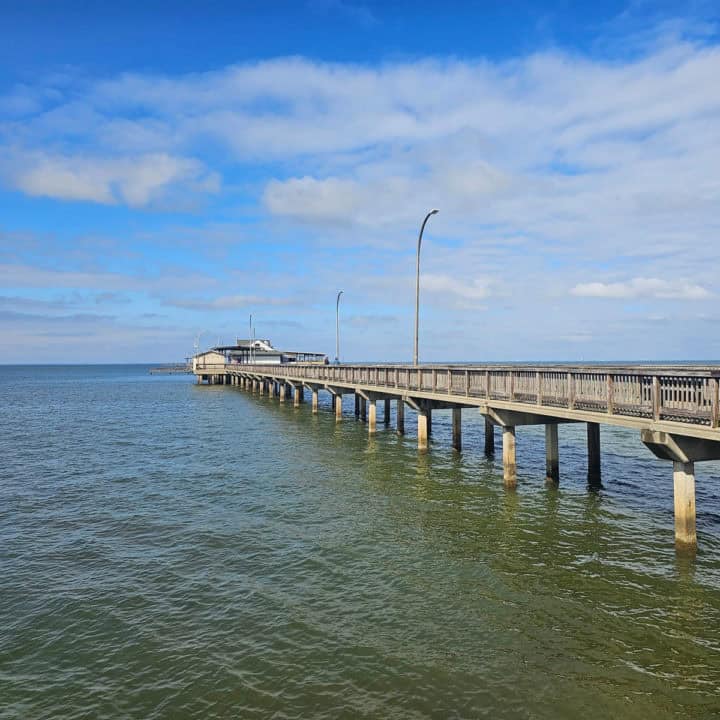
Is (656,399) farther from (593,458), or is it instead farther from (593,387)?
(593,458)

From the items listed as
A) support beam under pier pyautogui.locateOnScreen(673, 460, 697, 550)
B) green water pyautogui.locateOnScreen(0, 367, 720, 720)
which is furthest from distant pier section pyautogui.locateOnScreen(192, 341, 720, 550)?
green water pyautogui.locateOnScreen(0, 367, 720, 720)

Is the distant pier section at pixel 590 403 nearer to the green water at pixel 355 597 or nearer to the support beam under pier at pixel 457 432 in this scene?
the support beam under pier at pixel 457 432

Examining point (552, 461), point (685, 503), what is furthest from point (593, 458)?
point (685, 503)

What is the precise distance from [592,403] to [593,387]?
0.44 meters

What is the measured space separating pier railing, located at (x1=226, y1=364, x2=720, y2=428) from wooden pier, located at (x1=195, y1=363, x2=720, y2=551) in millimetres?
20

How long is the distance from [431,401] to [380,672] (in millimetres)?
17826

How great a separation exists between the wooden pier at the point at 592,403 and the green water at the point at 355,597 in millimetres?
1400

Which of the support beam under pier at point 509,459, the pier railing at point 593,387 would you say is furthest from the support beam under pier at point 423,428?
the support beam under pier at point 509,459

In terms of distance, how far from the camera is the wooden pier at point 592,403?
11.8 m

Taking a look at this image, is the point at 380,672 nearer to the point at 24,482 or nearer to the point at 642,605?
the point at 642,605

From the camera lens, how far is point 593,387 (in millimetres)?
14844

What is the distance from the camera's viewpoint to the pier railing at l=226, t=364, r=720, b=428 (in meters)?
11.7

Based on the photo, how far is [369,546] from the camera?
13133 mm

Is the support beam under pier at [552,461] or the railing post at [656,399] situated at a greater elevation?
the railing post at [656,399]
